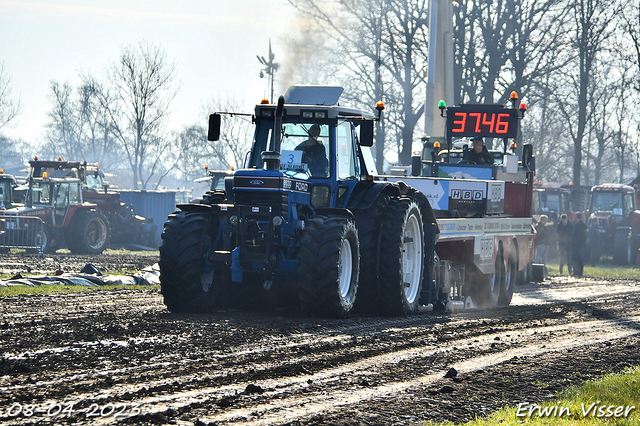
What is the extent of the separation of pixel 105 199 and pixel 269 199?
21.7 metres

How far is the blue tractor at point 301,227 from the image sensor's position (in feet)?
33.0

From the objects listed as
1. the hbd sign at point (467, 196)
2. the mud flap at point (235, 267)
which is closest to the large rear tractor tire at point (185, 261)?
the mud flap at point (235, 267)

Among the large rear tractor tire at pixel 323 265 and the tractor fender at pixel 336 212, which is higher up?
the tractor fender at pixel 336 212

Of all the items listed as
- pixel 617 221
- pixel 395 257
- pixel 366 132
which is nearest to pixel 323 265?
pixel 395 257

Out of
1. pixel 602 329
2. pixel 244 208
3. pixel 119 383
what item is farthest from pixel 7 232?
pixel 119 383

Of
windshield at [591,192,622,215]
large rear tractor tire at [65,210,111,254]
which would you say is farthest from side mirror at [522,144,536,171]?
windshield at [591,192,622,215]

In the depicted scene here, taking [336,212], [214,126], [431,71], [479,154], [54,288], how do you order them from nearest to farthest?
[336,212]
[214,126]
[54,288]
[479,154]
[431,71]

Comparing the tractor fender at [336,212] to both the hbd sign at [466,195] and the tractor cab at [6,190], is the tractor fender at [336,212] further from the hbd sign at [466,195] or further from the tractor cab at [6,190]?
the tractor cab at [6,190]

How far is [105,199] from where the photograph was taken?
101 ft

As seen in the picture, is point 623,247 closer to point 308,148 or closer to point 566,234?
point 566,234

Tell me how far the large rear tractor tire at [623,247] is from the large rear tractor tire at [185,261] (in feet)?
75.3

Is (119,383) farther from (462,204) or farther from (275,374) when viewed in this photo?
(462,204)

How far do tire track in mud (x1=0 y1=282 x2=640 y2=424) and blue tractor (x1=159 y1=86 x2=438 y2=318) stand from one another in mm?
443

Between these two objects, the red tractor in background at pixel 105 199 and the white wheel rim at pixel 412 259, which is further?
the red tractor in background at pixel 105 199
